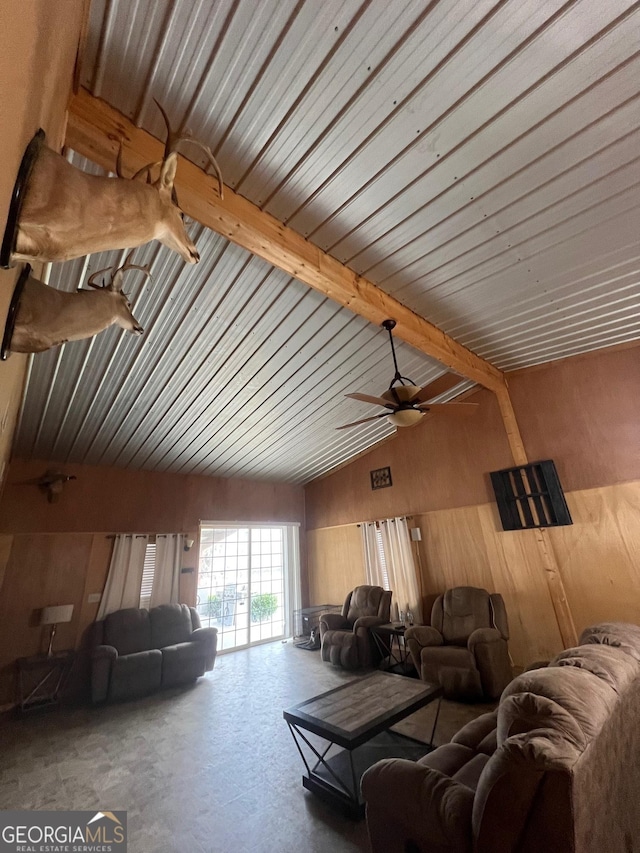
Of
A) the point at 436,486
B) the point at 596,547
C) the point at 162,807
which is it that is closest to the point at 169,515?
the point at 162,807

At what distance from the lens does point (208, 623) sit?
5594 mm

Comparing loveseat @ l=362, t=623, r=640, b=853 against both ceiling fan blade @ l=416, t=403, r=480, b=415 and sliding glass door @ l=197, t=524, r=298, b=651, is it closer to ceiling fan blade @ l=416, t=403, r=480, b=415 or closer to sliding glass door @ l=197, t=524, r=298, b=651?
ceiling fan blade @ l=416, t=403, r=480, b=415

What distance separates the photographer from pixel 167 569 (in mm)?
5039

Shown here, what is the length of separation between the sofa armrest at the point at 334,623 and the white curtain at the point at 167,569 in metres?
2.16

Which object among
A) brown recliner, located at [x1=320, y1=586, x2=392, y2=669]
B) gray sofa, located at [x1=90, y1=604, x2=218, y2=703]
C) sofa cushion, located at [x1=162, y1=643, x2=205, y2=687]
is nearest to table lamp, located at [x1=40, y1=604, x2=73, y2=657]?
gray sofa, located at [x1=90, y1=604, x2=218, y2=703]

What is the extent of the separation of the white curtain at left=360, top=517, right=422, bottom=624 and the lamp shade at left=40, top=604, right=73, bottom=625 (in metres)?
4.01

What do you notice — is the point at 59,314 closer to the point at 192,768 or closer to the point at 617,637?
the point at 617,637

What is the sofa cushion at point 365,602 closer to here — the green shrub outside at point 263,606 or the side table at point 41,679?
the green shrub outside at point 263,606

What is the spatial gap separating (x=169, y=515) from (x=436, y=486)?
13.4 feet

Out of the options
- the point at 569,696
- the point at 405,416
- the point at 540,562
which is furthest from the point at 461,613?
the point at 569,696

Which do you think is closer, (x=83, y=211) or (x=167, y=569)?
(x=83, y=211)

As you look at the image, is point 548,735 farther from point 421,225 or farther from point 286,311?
point 286,311

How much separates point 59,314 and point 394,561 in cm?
502

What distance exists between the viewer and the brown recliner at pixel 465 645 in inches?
131
